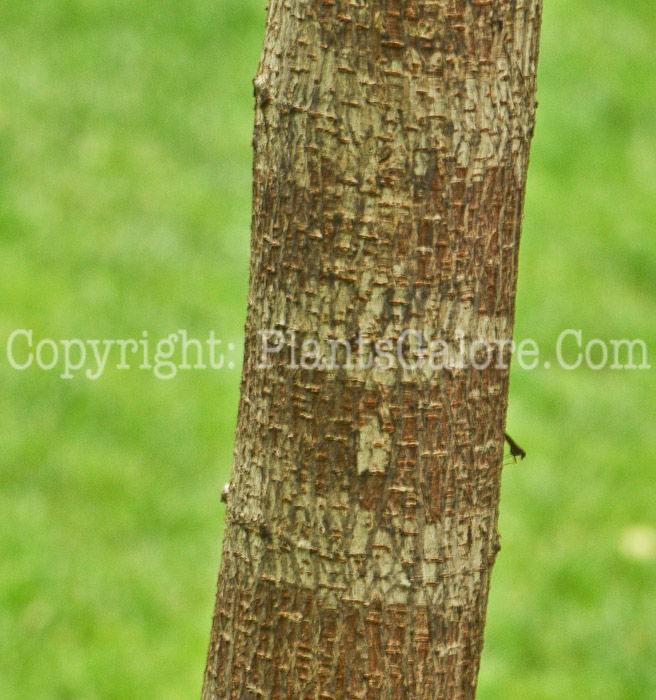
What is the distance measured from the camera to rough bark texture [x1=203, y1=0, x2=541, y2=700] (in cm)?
160

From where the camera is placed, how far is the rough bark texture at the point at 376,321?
5.25 ft

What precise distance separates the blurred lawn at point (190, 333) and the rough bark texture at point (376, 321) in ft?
6.82

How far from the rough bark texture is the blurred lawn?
2077mm

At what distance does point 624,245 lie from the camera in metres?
6.08

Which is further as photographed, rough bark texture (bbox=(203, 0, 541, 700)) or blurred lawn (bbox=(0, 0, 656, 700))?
blurred lawn (bbox=(0, 0, 656, 700))

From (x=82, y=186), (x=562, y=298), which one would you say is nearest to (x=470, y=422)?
(x=562, y=298)

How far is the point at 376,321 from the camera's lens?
1.64 metres

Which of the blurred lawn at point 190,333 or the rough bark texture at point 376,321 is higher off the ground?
the blurred lawn at point 190,333

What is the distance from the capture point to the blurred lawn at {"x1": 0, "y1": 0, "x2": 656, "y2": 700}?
3.90m

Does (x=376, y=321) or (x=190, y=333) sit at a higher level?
(x=190, y=333)

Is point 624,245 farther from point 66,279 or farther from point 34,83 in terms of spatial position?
point 34,83

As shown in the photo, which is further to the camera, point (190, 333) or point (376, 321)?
point (190, 333)

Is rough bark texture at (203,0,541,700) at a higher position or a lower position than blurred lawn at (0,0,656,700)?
lower

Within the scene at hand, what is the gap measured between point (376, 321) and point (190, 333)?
11.7 feet
